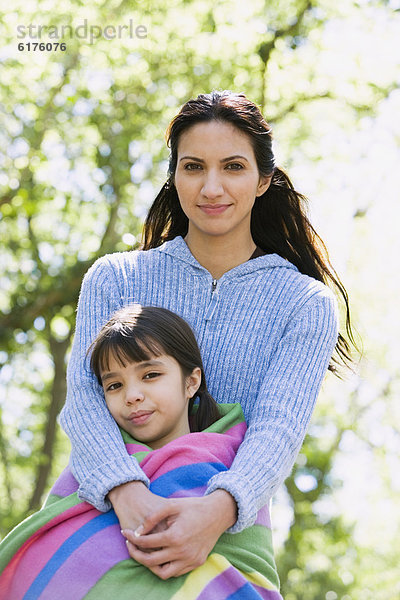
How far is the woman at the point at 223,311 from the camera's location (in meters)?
2.40

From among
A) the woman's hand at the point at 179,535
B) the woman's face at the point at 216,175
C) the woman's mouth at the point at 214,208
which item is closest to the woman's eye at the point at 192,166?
the woman's face at the point at 216,175

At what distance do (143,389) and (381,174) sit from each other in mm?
12435

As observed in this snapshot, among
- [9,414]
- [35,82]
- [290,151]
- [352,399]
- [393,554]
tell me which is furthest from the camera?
[393,554]

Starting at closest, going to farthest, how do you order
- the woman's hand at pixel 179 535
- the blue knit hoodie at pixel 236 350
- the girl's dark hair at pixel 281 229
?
the woman's hand at pixel 179 535 → the blue knit hoodie at pixel 236 350 → the girl's dark hair at pixel 281 229

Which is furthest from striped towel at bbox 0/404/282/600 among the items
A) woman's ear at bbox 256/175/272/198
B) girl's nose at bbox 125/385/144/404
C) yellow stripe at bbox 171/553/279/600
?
woman's ear at bbox 256/175/272/198

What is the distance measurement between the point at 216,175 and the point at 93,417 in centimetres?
85

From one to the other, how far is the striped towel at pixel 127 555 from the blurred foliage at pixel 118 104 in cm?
618

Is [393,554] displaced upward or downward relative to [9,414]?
downward

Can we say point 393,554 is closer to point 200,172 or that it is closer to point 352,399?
point 352,399

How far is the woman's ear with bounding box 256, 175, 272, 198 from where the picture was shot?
3254mm

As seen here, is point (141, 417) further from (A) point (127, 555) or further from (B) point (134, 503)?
(A) point (127, 555)

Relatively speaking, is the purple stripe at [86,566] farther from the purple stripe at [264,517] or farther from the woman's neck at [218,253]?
the woman's neck at [218,253]

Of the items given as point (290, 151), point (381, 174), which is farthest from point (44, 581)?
point (381, 174)

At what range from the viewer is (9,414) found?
710 inches
